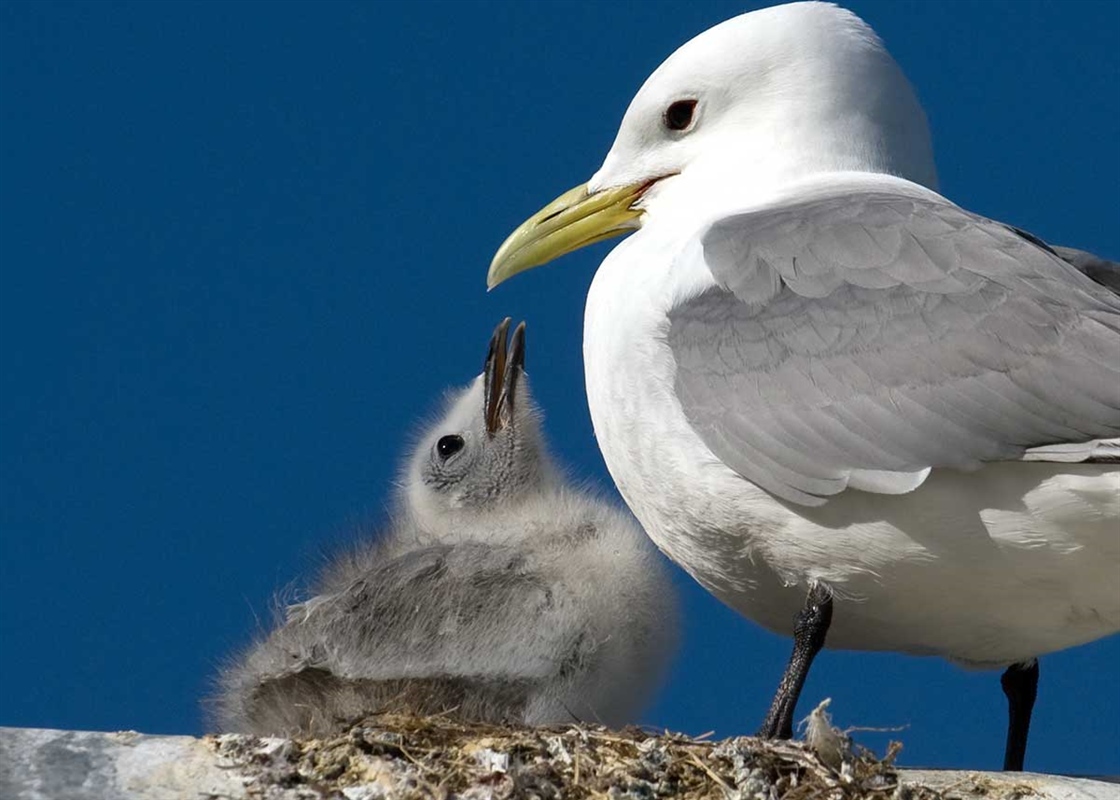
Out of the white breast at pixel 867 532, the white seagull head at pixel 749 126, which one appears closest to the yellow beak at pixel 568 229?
the white seagull head at pixel 749 126

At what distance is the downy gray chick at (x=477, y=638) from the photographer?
5.72m

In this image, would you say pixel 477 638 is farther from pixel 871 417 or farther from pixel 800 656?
pixel 871 417

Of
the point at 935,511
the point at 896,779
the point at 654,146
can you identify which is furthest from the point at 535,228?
the point at 896,779

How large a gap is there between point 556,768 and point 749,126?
6.96 feet

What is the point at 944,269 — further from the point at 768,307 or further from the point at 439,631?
the point at 439,631

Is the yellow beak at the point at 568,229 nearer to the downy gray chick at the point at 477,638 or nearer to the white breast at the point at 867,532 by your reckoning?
the white breast at the point at 867,532

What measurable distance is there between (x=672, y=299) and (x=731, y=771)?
50.5 inches

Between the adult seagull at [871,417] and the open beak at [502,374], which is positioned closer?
the adult seagull at [871,417]

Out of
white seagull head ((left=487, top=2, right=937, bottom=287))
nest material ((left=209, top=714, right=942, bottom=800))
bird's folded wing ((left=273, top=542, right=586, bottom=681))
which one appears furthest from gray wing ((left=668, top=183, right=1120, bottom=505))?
bird's folded wing ((left=273, top=542, right=586, bottom=681))

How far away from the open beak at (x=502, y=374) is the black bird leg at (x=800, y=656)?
2086mm

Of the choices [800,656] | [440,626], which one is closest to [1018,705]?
[800,656]

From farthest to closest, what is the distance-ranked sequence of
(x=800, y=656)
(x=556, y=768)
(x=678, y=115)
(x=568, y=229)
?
(x=568, y=229), (x=678, y=115), (x=800, y=656), (x=556, y=768)

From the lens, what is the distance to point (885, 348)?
5008 mm

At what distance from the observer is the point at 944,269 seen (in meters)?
5.07
